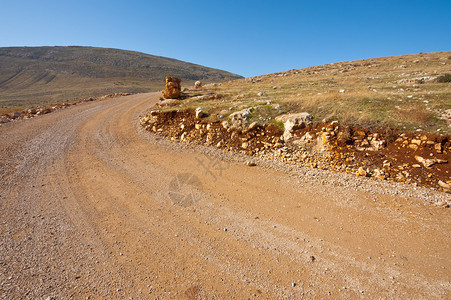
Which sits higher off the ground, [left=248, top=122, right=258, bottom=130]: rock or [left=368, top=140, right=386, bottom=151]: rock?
[left=248, top=122, right=258, bottom=130]: rock

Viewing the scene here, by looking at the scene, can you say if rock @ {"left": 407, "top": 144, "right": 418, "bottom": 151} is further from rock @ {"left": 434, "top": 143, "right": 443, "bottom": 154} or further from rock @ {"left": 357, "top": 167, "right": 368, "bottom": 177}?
rock @ {"left": 357, "top": 167, "right": 368, "bottom": 177}

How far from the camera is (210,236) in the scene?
4.92 metres

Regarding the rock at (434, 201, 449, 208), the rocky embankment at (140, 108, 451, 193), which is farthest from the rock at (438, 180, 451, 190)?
the rock at (434, 201, 449, 208)

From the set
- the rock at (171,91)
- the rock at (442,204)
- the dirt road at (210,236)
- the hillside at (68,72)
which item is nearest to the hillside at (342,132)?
the rock at (442,204)

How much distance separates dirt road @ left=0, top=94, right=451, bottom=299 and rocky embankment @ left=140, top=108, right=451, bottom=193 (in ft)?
3.72

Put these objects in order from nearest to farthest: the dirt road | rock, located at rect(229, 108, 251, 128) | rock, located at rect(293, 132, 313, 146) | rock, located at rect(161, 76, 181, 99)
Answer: the dirt road < rock, located at rect(293, 132, 313, 146) < rock, located at rect(229, 108, 251, 128) < rock, located at rect(161, 76, 181, 99)

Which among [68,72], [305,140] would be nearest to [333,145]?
[305,140]

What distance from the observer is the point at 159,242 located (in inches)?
186

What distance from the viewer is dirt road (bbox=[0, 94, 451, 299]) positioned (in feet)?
12.2

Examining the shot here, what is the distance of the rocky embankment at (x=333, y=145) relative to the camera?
685cm

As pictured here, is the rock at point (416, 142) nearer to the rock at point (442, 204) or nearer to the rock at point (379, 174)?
the rock at point (379, 174)

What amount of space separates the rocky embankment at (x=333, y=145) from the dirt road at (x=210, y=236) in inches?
44.7

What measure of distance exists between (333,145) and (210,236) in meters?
6.42

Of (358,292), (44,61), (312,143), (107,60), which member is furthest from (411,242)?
(44,61)
